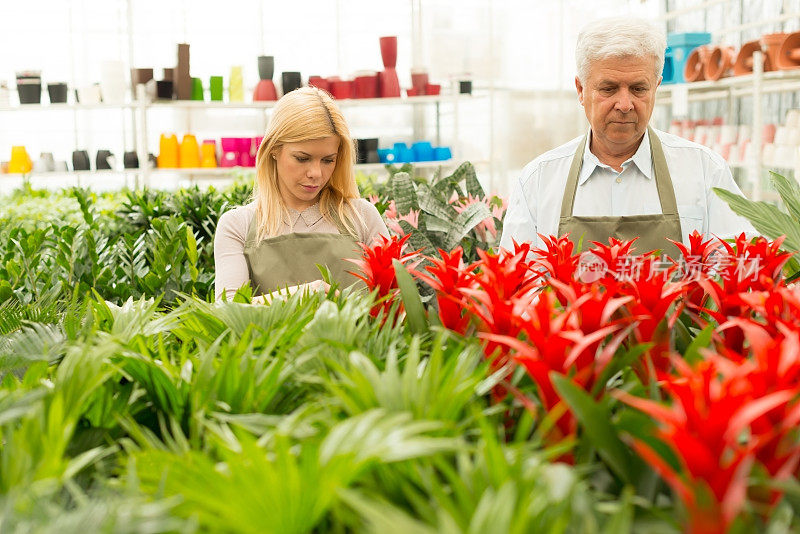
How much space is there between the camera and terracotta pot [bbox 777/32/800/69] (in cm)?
541

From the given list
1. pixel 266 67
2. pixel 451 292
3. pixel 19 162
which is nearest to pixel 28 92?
pixel 19 162

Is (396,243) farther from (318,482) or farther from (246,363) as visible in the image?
(318,482)

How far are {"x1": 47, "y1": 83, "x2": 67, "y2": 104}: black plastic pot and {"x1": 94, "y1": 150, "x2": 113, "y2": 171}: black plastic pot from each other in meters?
0.56

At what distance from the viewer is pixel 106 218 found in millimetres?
3404

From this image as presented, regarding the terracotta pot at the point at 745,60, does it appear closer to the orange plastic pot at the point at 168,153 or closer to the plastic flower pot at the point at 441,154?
the plastic flower pot at the point at 441,154

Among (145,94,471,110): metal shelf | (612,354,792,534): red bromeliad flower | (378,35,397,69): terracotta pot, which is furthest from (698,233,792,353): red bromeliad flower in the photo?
(378,35,397,69): terracotta pot

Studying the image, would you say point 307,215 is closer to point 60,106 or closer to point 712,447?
point 712,447

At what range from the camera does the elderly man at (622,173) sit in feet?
7.15

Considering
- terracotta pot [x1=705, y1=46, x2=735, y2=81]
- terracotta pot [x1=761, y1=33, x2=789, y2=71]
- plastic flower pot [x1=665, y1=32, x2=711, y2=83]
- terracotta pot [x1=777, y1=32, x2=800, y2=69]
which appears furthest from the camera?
plastic flower pot [x1=665, y1=32, x2=711, y2=83]

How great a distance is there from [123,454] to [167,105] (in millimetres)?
7187

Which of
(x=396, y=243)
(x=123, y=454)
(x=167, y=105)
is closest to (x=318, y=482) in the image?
(x=123, y=454)

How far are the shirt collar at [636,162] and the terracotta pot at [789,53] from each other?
3681 millimetres

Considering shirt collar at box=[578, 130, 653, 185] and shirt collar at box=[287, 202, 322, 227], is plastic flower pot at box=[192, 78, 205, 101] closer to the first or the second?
shirt collar at box=[287, 202, 322, 227]

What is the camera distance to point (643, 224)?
224cm
